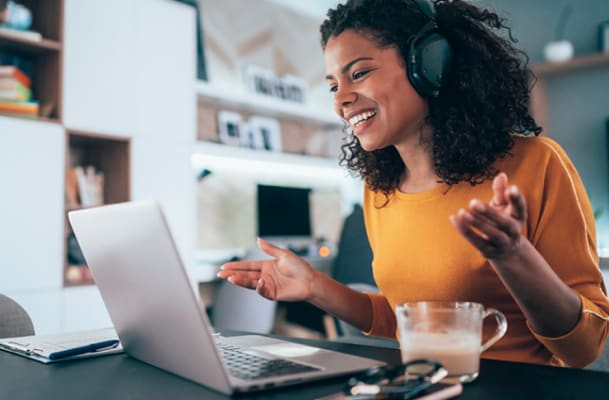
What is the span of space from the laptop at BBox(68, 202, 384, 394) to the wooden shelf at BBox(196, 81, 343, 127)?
273 centimetres

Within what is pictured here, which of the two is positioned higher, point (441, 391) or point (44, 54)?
point (44, 54)

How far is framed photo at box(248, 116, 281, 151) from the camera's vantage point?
13.2 feet

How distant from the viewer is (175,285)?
66 cm

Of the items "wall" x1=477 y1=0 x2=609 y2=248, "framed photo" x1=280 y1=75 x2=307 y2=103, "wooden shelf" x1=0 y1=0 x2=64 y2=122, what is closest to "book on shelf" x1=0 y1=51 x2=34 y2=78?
"wooden shelf" x1=0 y1=0 x2=64 y2=122

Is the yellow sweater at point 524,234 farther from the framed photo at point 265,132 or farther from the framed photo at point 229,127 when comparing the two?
the framed photo at point 265,132

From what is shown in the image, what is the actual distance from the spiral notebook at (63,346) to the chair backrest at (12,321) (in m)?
0.19

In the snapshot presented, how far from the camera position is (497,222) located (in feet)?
2.15

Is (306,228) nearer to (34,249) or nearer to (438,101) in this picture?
(34,249)

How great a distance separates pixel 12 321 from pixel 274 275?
585mm

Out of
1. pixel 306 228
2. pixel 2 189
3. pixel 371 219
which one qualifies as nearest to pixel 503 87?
pixel 371 219

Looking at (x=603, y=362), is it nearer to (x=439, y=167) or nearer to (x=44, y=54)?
(x=439, y=167)

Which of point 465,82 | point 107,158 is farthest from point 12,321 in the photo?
point 107,158

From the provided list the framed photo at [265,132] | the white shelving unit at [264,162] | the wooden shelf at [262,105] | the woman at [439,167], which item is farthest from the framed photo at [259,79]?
the woman at [439,167]

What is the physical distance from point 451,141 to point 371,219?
0.28 meters
